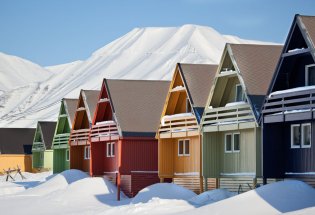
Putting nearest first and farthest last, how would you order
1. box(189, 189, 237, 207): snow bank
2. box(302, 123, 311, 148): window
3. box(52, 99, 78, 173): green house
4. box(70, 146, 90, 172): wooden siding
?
box(302, 123, 311, 148): window < box(189, 189, 237, 207): snow bank < box(70, 146, 90, 172): wooden siding < box(52, 99, 78, 173): green house

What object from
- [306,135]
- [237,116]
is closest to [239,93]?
[237,116]

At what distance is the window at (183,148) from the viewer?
54956mm

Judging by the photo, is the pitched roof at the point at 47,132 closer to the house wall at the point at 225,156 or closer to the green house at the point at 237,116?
the house wall at the point at 225,156

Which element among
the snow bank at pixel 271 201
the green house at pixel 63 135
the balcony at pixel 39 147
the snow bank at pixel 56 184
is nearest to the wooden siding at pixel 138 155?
the snow bank at pixel 56 184

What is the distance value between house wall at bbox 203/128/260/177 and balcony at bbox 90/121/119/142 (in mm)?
9803

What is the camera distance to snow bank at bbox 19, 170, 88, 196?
6197 cm

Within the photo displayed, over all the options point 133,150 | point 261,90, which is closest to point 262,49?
point 261,90

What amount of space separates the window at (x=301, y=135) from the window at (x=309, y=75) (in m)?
1.82

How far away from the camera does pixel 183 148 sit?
2179 inches

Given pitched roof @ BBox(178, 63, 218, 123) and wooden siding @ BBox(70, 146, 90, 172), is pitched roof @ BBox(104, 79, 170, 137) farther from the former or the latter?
wooden siding @ BBox(70, 146, 90, 172)

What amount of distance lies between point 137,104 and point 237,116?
14.7 metres

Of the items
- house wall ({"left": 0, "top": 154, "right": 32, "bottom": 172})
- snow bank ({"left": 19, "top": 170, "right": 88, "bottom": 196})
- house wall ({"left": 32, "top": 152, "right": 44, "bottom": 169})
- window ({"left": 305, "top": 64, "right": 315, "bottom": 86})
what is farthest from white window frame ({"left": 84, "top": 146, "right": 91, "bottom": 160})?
window ({"left": 305, "top": 64, "right": 315, "bottom": 86})

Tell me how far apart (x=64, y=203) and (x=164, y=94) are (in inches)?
464

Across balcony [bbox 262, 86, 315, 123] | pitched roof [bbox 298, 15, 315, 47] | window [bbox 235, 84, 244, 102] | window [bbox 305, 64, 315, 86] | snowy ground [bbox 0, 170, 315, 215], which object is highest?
pitched roof [bbox 298, 15, 315, 47]
